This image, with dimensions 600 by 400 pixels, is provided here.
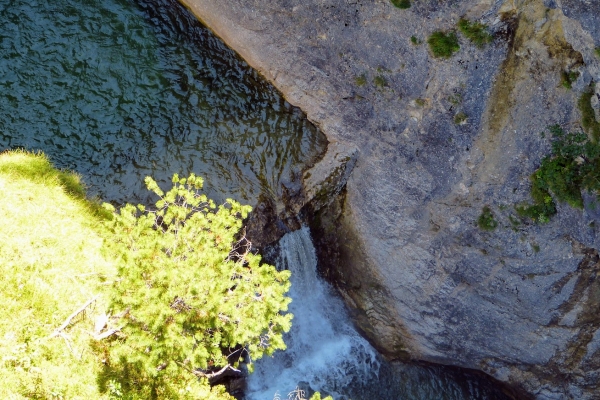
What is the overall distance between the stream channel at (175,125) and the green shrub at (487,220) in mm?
5744

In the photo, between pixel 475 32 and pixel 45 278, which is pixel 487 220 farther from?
pixel 45 278

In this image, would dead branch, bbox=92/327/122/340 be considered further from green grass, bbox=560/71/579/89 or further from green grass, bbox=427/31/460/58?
green grass, bbox=560/71/579/89

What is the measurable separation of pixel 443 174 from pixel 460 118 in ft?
6.11

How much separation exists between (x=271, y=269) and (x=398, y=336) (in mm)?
8226

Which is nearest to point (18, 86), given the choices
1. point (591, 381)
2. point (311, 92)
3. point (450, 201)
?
point (311, 92)

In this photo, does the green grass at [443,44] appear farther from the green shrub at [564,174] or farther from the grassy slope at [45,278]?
the grassy slope at [45,278]

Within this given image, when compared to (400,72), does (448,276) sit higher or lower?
lower

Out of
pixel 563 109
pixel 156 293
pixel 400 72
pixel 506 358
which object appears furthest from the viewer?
pixel 506 358

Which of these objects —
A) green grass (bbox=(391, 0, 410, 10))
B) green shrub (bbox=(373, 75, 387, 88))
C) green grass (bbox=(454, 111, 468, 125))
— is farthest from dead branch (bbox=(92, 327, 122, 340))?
green grass (bbox=(391, 0, 410, 10))

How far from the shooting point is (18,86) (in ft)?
51.8

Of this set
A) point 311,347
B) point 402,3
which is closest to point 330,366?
point 311,347

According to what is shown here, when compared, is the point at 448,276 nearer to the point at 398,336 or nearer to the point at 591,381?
the point at 398,336

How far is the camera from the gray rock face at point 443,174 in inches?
569

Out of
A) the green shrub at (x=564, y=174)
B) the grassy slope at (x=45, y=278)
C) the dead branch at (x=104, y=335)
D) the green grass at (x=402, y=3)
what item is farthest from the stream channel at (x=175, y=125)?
the green shrub at (x=564, y=174)
